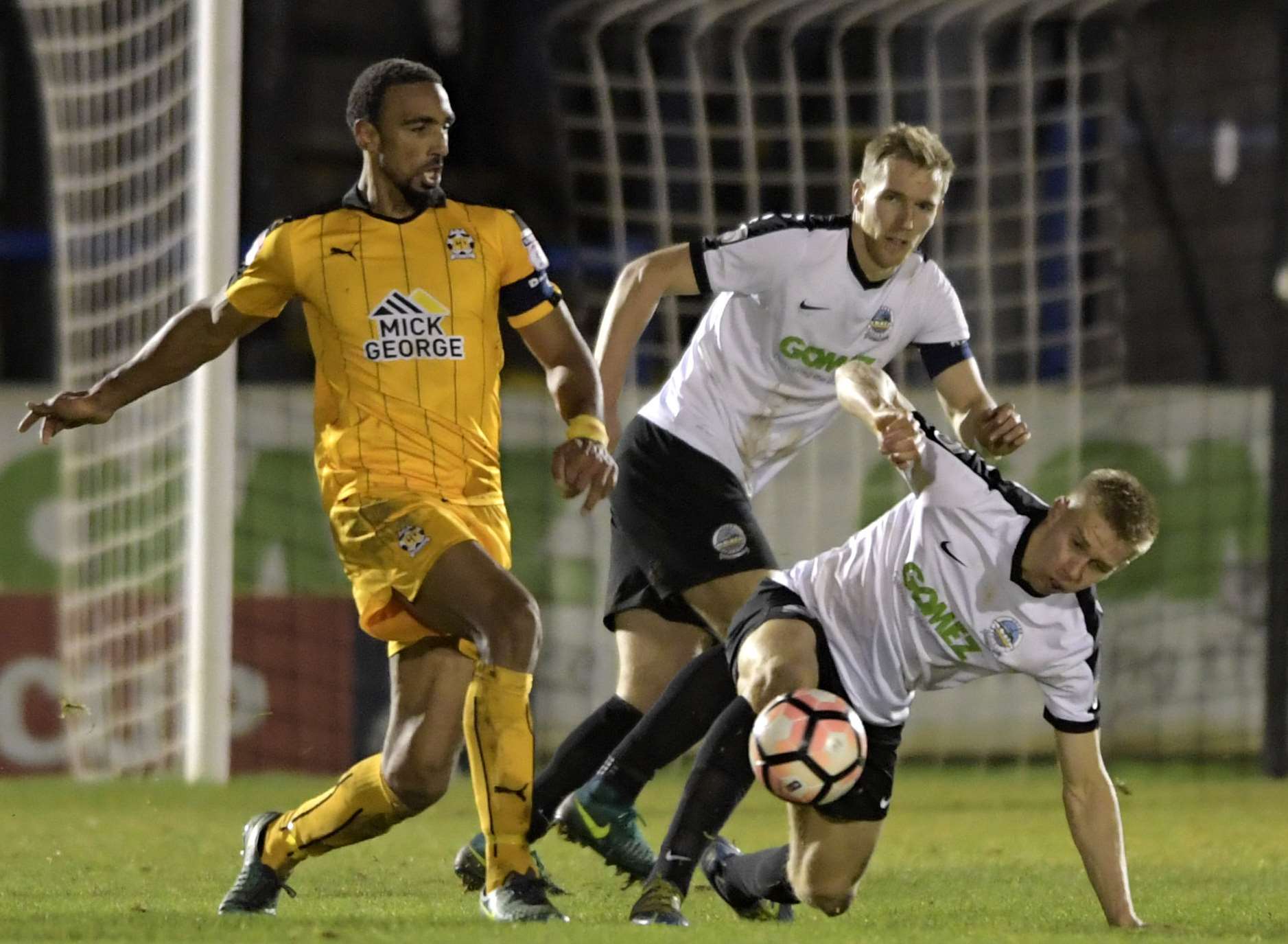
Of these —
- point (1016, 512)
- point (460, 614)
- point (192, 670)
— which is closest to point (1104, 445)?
point (192, 670)

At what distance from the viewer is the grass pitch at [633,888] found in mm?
4484

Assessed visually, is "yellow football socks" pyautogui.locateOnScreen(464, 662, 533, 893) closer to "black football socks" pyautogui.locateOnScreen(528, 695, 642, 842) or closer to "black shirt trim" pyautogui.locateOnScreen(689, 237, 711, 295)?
"black football socks" pyautogui.locateOnScreen(528, 695, 642, 842)

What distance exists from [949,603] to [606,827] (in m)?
1.04

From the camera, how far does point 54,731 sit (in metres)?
9.48

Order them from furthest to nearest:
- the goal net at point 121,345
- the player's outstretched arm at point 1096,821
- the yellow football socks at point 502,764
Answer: the goal net at point 121,345 → the player's outstretched arm at point 1096,821 → the yellow football socks at point 502,764

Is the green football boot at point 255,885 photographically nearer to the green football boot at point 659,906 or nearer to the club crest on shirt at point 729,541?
the green football boot at point 659,906

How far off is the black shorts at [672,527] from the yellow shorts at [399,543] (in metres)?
0.67

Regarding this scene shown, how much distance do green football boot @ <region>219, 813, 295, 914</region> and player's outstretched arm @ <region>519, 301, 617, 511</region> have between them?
1.07 meters

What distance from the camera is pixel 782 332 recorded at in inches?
216

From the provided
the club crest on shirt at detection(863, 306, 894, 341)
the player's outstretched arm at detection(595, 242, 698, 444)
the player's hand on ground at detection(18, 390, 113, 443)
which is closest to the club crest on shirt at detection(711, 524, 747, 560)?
the player's outstretched arm at detection(595, 242, 698, 444)

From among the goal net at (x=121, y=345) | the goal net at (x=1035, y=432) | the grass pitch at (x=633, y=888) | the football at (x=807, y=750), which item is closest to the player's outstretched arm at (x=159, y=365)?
the grass pitch at (x=633, y=888)

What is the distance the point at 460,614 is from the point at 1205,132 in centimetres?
1175

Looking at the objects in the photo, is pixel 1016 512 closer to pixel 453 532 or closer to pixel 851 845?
pixel 851 845

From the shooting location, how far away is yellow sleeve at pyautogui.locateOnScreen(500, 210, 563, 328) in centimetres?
489
